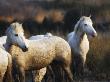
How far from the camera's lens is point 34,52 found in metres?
14.7

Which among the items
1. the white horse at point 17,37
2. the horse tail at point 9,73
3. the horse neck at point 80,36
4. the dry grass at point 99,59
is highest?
the white horse at point 17,37

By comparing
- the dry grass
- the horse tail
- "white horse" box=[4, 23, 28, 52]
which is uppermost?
"white horse" box=[4, 23, 28, 52]

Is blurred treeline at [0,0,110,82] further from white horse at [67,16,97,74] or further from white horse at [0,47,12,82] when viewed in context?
white horse at [0,47,12,82]

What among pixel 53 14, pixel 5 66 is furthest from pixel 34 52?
pixel 53 14

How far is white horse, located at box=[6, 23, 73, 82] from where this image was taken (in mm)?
14141

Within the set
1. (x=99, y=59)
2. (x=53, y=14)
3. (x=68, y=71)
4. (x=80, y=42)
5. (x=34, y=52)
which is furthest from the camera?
(x=53, y=14)

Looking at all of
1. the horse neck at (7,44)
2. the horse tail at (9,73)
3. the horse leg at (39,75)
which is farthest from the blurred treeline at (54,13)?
the horse tail at (9,73)

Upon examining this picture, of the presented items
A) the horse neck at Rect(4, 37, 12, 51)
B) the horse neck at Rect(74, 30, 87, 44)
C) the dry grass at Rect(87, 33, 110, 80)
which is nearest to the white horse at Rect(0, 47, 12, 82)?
the horse neck at Rect(4, 37, 12, 51)

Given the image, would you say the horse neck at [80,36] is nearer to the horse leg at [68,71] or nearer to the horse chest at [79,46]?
the horse chest at [79,46]

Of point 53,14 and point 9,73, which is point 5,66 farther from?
point 53,14

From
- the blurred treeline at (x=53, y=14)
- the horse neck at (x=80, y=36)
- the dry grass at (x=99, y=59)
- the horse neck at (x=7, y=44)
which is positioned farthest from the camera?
the blurred treeline at (x=53, y=14)

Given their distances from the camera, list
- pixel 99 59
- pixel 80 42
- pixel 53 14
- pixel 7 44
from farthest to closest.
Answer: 1. pixel 53 14
2. pixel 99 59
3. pixel 80 42
4. pixel 7 44

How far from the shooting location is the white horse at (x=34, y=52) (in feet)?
Result: 46.4

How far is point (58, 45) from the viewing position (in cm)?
1505
